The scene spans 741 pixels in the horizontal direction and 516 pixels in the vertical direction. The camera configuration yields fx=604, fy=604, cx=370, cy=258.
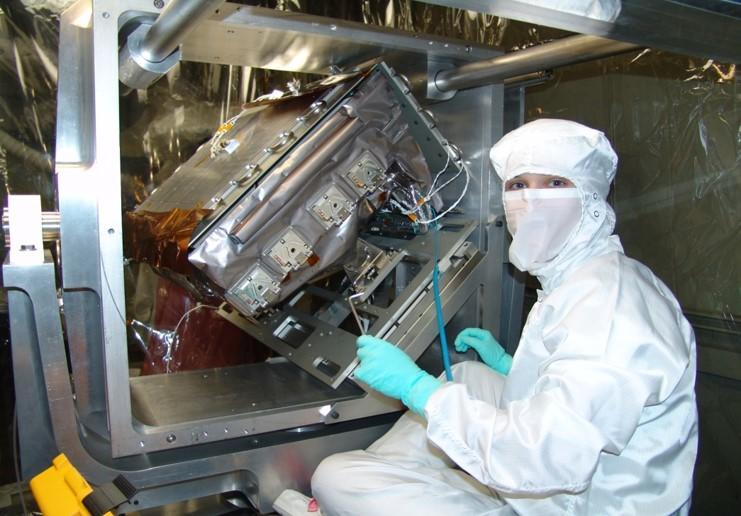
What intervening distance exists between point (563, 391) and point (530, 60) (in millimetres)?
972

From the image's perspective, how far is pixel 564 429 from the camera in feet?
3.70

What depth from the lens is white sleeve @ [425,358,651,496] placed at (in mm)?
1127

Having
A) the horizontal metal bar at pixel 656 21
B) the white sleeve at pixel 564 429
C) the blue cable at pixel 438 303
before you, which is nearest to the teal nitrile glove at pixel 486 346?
the blue cable at pixel 438 303

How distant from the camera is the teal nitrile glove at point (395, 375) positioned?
1.37m

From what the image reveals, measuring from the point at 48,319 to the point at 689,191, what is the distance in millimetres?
1864

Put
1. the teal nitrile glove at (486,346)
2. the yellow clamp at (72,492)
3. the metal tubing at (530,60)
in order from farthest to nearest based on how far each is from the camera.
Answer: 1. the teal nitrile glove at (486,346)
2. the metal tubing at (530,60)
3. the yellow clamp at (72,492)

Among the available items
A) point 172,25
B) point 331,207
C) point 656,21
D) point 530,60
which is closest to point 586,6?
point 656,21

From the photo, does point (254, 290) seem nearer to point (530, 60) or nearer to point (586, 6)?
point (530, 60)

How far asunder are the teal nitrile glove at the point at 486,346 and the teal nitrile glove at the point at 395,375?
500mm

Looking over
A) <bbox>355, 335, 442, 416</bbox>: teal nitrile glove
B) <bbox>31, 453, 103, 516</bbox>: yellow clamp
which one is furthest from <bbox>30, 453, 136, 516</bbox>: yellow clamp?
<bbox>355, 335, 442, 416</bbox>: teal nitrile glove

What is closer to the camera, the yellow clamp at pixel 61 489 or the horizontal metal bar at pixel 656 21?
the horizontal metal bar at pixel 656 21

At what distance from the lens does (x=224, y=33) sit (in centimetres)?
166

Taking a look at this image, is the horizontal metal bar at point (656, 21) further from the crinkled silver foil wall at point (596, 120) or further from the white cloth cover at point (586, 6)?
the crinkled silver foil wall at point (596, 120)

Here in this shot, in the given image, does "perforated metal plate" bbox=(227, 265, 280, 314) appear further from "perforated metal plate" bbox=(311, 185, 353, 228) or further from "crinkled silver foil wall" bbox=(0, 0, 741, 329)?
"crinkled silver foil wall" bbox=(0, 0, 741, 329)
